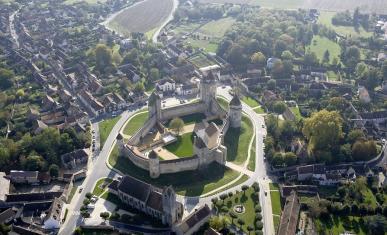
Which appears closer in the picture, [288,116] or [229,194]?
[229,194]

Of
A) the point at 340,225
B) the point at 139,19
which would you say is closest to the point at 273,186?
the point at 340,225

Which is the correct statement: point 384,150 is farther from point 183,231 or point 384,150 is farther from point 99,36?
point 99,36

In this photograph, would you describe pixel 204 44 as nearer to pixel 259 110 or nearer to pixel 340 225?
pixel 259 110

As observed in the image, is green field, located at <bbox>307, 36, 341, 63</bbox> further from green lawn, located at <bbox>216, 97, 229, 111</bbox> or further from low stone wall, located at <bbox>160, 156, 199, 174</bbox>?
low stone wall, located at <bbox>160, 156, 199, 174</bbox>

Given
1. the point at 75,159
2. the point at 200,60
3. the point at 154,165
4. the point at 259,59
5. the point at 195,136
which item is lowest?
the point at 200,60

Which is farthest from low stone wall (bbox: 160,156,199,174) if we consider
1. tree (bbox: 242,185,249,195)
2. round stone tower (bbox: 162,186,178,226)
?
round stone tower (bbox: 162,186,178,226)

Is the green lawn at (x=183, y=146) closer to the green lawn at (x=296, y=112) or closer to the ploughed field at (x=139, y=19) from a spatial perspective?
the green lawn at (x=296, y=112)

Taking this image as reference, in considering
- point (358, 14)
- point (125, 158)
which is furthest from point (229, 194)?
point (358, 14)
